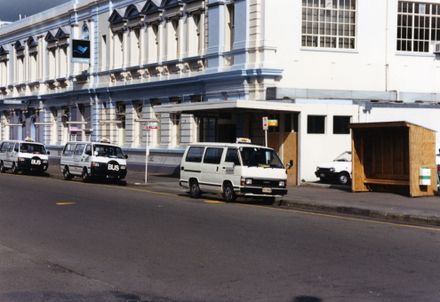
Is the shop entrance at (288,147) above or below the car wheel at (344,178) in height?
above

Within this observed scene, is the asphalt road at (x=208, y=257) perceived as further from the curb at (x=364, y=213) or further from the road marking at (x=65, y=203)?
the curb at (x=364, y=213)

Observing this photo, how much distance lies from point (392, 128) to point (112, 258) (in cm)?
1437

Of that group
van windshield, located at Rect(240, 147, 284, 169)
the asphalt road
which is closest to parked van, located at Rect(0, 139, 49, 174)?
van windshield, located at Rect(240, 147, 284, 169)

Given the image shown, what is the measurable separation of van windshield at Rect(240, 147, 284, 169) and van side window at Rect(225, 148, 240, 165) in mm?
177

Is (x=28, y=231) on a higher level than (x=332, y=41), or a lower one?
lower

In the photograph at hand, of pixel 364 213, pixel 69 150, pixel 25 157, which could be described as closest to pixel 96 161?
pixel 69 150

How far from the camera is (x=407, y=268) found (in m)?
9.30

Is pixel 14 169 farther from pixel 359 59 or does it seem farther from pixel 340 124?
pixel 359 59

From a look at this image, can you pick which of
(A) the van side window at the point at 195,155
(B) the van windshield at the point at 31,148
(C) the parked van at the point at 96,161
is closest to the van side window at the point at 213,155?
(A) the van side window at the point at 195,155

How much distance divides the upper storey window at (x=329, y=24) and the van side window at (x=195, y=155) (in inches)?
431

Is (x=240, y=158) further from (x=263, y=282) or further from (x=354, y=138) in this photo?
(x=263, y=282)

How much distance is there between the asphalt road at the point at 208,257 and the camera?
7.86 meters

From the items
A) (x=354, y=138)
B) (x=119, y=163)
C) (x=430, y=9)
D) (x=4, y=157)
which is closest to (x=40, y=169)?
(x=4, y=157)

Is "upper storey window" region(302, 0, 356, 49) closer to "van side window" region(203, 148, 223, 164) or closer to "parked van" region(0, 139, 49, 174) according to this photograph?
"van side window" region(203, 148, 223, 164)
